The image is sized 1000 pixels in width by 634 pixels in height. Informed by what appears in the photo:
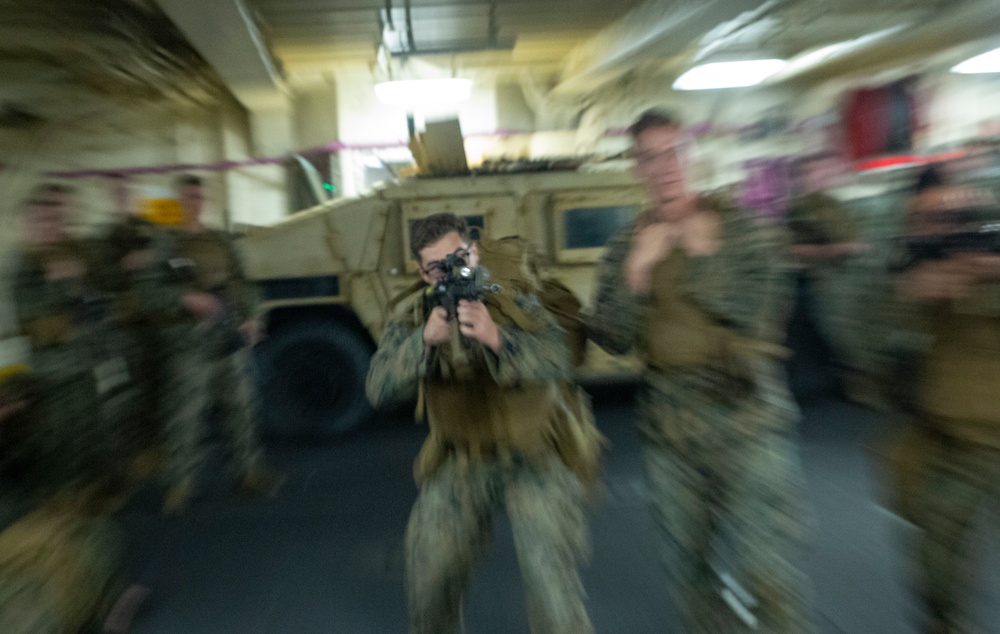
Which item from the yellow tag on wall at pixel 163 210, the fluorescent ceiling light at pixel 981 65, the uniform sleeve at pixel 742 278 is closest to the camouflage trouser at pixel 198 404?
the yellow tag on wall at pixel 163 210

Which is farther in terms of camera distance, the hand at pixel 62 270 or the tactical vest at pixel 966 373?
the hand at pixel 62 270

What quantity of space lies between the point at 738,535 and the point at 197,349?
295cm

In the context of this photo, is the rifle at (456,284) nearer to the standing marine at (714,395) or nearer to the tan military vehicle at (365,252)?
the standing marine at (714,395)

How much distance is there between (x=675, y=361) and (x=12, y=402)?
2.09 m

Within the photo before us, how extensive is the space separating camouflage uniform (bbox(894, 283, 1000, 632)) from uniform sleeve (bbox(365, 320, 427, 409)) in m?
1.37

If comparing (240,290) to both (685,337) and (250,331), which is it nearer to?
(250,331)

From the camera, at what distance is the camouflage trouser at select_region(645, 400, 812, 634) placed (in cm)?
200

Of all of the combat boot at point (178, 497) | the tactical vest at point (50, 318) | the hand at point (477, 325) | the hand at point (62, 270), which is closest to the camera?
the hand at point (477, 325)

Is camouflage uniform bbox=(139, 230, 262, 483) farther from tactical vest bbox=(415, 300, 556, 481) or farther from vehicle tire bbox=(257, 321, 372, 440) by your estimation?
tactical vest bbox=(415, 300, 556, 481)

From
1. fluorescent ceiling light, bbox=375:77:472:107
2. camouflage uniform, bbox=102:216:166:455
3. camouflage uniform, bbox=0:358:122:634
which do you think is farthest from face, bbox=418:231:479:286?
fluorescent ceiling light, bbox=375:77:472:107

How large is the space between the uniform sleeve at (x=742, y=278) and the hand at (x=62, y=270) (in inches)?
101

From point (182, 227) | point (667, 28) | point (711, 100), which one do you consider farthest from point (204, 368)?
point (711, 100)

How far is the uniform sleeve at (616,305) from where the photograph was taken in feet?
7.13

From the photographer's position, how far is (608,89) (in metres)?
8.52
